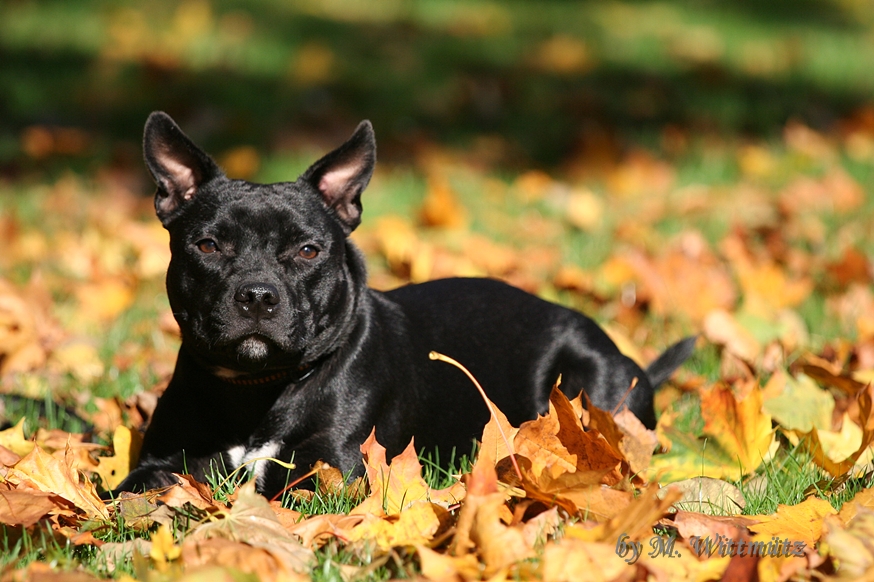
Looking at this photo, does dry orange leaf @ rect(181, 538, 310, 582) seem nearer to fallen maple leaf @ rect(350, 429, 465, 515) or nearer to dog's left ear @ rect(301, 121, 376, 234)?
fallen maple leaf @ rect(350, 429, 465, 515)

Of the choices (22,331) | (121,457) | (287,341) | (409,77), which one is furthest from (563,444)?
(409,77)

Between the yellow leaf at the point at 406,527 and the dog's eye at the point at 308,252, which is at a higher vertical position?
the dog's eye at the point at 308,252

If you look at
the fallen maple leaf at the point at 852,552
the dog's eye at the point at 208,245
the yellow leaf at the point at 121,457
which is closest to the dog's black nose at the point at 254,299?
the dog's eye at the point at 208,245

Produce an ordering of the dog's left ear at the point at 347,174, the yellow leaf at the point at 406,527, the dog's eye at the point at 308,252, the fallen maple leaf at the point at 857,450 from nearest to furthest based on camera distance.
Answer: the yellow leaf at the point at 406,527 < the fallen maple leaf at the point at 857,450 < the dog's eye at the point at 308,252 < the dog's left ear at the point at 347,174

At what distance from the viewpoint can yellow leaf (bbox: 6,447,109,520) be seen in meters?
2.83

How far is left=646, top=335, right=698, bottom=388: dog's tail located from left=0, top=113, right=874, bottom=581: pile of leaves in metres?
0.13

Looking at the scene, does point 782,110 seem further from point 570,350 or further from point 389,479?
point 389,479

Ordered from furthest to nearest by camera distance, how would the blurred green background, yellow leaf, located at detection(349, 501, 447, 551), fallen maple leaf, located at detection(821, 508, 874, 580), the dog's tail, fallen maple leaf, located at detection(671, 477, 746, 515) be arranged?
the blurred green background → the dog's tail → fallen maple leaf, located at detection(671, 477, 746, 515) → yellow leaf, located at detection(349, 501, 447, 551) → fallen maple leaf, located at detection(821, 508, 874, 580)

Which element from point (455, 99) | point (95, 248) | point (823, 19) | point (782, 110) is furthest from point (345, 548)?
point (823, 19)

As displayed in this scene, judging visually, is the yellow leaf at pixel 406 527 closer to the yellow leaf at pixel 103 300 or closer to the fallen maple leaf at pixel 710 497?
the fallen maple leaf at pixel 710 497

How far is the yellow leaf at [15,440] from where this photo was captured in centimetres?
333

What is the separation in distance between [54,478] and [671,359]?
2.52 meters

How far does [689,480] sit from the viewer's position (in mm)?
3084

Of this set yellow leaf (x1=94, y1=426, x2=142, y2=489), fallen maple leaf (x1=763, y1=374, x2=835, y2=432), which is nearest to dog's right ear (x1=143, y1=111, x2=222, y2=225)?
yellow leaf (x1=94, y1=426, x2=142, y2=489)
